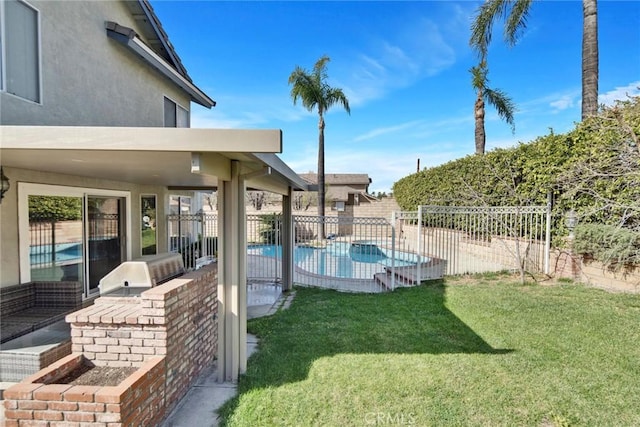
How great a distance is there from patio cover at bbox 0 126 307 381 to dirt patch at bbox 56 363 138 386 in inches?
46.1

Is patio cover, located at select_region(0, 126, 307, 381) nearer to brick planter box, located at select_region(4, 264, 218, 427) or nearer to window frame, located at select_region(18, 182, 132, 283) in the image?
brick planter box, located at select_region(4, 264, 218, 427)

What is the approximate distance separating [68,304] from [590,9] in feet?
51.4

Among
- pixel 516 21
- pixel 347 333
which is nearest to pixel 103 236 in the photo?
pixel 347 333

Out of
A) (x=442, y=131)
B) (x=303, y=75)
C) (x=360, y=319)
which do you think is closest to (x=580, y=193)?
(x=360, y=319)

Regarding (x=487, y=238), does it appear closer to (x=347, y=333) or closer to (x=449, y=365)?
(x=347, y=333)

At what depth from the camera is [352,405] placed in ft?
12.4

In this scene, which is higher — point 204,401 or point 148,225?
point 148,225

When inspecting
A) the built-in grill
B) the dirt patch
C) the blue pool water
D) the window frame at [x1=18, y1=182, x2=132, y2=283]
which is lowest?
the dirt patch

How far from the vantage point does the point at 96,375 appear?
346 cm

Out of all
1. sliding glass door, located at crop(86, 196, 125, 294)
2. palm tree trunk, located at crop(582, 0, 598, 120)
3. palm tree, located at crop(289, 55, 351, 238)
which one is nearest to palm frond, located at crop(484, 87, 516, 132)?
palm tree trunk, located at crop(582, 0, 598, 120)

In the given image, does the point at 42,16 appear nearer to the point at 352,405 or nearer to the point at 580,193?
the point at 352,405

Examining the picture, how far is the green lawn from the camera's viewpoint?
3613 mm

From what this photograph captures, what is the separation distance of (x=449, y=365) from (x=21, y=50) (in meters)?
8.59

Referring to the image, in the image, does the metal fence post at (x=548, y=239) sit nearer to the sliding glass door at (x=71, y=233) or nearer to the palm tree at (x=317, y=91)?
the sliding glass door at (x=71, y=233)
